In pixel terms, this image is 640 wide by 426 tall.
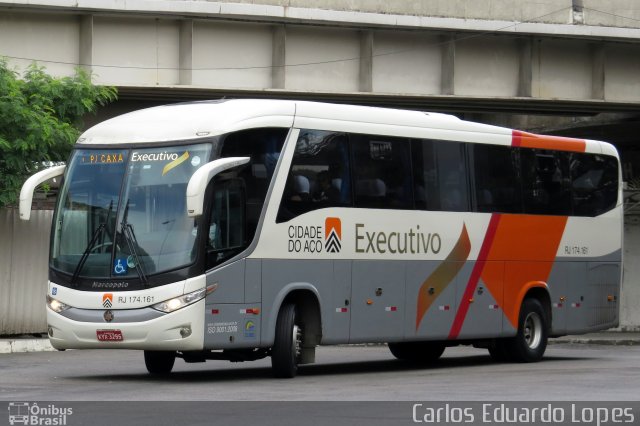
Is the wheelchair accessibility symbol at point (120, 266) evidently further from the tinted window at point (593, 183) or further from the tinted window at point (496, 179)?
the tinted window at point (593, 183)

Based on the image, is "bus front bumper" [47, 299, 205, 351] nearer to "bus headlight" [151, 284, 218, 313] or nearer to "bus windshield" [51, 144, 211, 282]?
"bus headlight" [151, 284, 218, 313]

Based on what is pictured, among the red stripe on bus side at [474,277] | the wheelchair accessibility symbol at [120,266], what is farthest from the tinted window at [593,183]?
the wheelchair accessibility symbol at [120,266]

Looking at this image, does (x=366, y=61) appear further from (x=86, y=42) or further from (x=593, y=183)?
(x=593, y=183)

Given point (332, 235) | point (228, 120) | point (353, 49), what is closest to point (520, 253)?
point (332, 235)

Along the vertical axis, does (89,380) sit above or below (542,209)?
below

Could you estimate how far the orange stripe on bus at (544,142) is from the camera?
21047mm

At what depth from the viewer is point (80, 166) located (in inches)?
664

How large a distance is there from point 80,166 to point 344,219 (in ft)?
11.2

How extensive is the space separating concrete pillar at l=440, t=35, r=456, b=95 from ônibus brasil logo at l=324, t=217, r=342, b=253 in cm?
1224

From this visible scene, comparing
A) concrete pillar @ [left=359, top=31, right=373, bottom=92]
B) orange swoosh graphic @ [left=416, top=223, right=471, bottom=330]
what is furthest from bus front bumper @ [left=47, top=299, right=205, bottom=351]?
concrete pillar @ [left=359, top=31, right=373, bottom=92]

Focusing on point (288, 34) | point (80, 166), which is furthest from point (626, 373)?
point (288, 34)

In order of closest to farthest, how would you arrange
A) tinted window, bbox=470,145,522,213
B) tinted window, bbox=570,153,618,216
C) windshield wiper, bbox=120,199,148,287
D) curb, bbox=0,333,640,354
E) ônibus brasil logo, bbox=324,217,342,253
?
windshield wiper, bbox=120,199,148,287 < ônibus brasil logo, bbox=324,217,342,253 < tinted window, bbox=470,145,522,213 < tinted window, bbox=570,153,618,216 < curb, bbox=0,333,640,354
